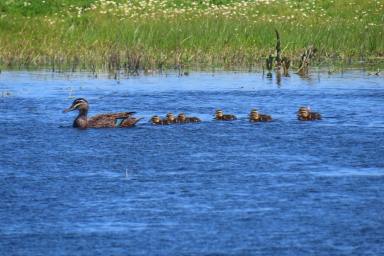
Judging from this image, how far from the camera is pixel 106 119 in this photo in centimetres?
2030

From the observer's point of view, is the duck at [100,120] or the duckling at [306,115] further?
the duckling at [306,115]

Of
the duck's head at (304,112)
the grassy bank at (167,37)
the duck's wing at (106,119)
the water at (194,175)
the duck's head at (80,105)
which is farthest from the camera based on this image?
the grassy bank at (167,37)

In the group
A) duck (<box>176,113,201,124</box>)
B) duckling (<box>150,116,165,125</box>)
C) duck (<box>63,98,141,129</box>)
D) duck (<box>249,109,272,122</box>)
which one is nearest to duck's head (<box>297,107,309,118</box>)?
duck (<box>249,109,272,122</box>)

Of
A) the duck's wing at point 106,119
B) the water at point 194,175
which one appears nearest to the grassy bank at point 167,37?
the water at point 194,175

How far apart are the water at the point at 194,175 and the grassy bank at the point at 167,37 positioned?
374 cm

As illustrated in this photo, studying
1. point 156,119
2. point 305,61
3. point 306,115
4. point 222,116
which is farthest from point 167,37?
point 306,115

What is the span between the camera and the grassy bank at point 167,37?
94.7ft

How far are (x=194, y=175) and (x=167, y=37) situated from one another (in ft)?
46.9

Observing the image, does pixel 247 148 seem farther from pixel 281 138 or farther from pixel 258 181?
pixel 258 181

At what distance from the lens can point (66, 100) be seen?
23438 millimetres

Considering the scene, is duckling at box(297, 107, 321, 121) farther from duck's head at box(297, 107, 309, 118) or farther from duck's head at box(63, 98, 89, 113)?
duck's head at box(63, 98, 89, 113)

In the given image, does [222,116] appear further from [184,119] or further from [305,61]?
[305,61]

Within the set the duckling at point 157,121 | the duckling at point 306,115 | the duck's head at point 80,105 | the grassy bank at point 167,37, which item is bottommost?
the duckling at point 157,121

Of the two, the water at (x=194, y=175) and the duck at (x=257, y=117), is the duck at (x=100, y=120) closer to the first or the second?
the water at (x=194, y=175)
